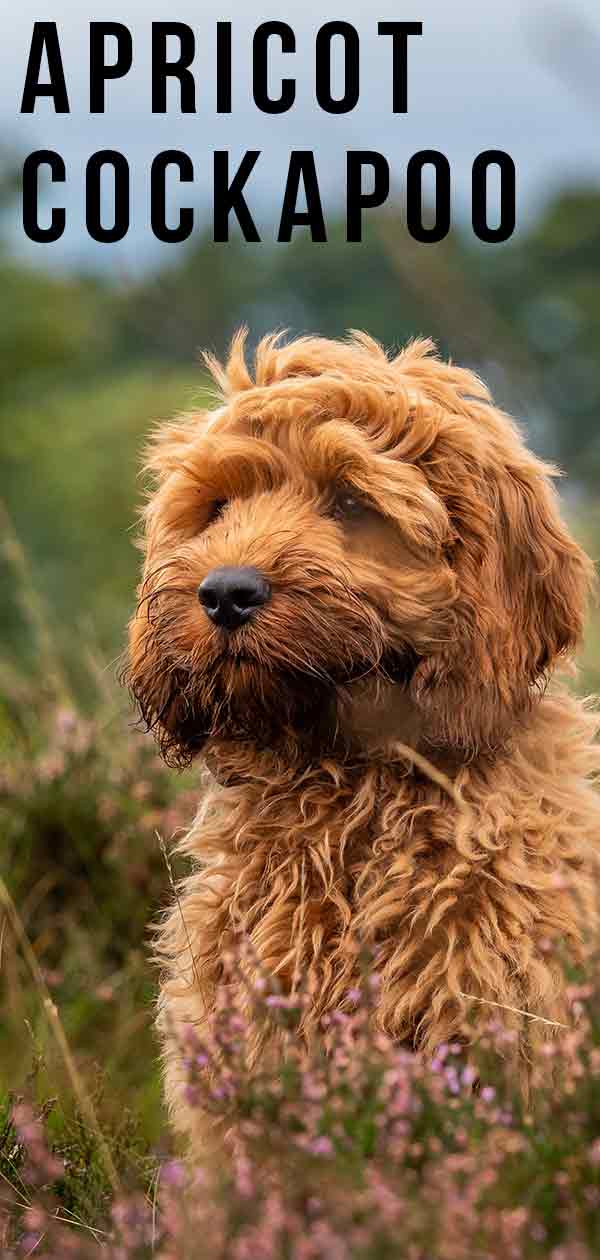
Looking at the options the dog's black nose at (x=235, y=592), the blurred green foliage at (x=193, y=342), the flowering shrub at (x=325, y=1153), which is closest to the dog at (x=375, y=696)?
the dog's black nose at (x=235, y=592)

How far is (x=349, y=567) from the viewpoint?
11.2 ft

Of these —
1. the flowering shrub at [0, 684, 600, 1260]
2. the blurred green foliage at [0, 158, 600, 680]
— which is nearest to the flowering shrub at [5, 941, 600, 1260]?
the flowering shrub at [0, 684, 600, 1260]

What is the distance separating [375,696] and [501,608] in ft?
1.19

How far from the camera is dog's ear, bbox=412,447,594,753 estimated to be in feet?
11.4

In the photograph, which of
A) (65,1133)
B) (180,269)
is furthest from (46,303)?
(65,1133)

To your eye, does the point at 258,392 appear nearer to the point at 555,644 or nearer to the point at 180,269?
the point at 555,644

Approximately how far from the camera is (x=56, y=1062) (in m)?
4.75

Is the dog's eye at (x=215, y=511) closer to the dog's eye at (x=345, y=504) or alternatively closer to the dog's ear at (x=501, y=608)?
the dog's eye at (x=345, y=504)

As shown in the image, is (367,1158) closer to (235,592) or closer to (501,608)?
(235,592)

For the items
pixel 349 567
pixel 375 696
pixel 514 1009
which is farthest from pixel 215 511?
pixel 514 1009

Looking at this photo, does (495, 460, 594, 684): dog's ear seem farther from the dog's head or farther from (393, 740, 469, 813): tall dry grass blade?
(393, 740, 469, 813): tall dry grass blade

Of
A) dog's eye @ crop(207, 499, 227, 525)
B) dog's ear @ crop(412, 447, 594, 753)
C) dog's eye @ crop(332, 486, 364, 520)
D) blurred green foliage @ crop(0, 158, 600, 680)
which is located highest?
dog's eye @ crop(332, 486, 364, 520)

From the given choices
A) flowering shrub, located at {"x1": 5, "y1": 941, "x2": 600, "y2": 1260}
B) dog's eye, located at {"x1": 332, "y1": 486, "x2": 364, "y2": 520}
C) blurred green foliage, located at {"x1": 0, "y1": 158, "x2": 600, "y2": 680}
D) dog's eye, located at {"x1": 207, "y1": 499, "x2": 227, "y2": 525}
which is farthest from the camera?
blurred green foliage, located at {"x1": 0, "y1": 158, "x2": 600, "y2": 680}

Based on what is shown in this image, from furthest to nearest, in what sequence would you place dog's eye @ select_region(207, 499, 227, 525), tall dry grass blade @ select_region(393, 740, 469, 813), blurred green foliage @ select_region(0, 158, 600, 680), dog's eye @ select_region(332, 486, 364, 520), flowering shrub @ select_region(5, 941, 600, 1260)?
blurred green foliage @ select_region(0, 158, 600, 680)
dog's eye @ select_region(207, 499, 227, 525)
dog's eye @ select_region(332, 486, 364, 520)
tall dry grass blade @ select_region(393, 740, 469, 813)
flowering shrub @ select_region(5, 941, 600, 1260)
